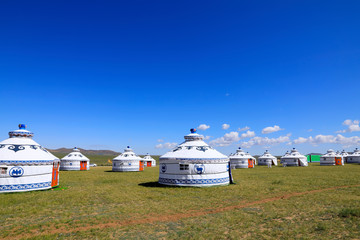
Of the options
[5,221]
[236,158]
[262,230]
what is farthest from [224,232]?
[236,158]

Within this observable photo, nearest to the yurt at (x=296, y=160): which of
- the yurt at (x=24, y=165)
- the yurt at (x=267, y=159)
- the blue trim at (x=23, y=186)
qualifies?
the yurt at (x=267, y=159)

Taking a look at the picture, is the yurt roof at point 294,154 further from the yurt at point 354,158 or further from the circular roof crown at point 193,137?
the circular roof crown at point 193,137

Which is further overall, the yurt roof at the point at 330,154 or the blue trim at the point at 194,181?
the yurt roof at the point at 330,154

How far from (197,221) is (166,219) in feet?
4.48

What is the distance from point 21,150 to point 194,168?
13.7 metres

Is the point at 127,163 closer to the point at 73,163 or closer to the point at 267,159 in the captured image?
the point at 73,163

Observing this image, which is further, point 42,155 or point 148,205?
point 42,155

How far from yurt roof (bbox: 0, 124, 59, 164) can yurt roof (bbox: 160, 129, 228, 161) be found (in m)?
9.95

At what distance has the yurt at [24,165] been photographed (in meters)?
15.2

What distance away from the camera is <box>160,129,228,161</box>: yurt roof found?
18.3 meters

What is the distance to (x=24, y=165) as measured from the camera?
51.5ft

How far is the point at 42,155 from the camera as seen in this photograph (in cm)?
1747

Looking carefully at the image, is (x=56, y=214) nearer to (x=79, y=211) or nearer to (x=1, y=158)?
(x=79, y=211)

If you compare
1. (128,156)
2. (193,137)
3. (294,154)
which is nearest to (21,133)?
(193,137)
